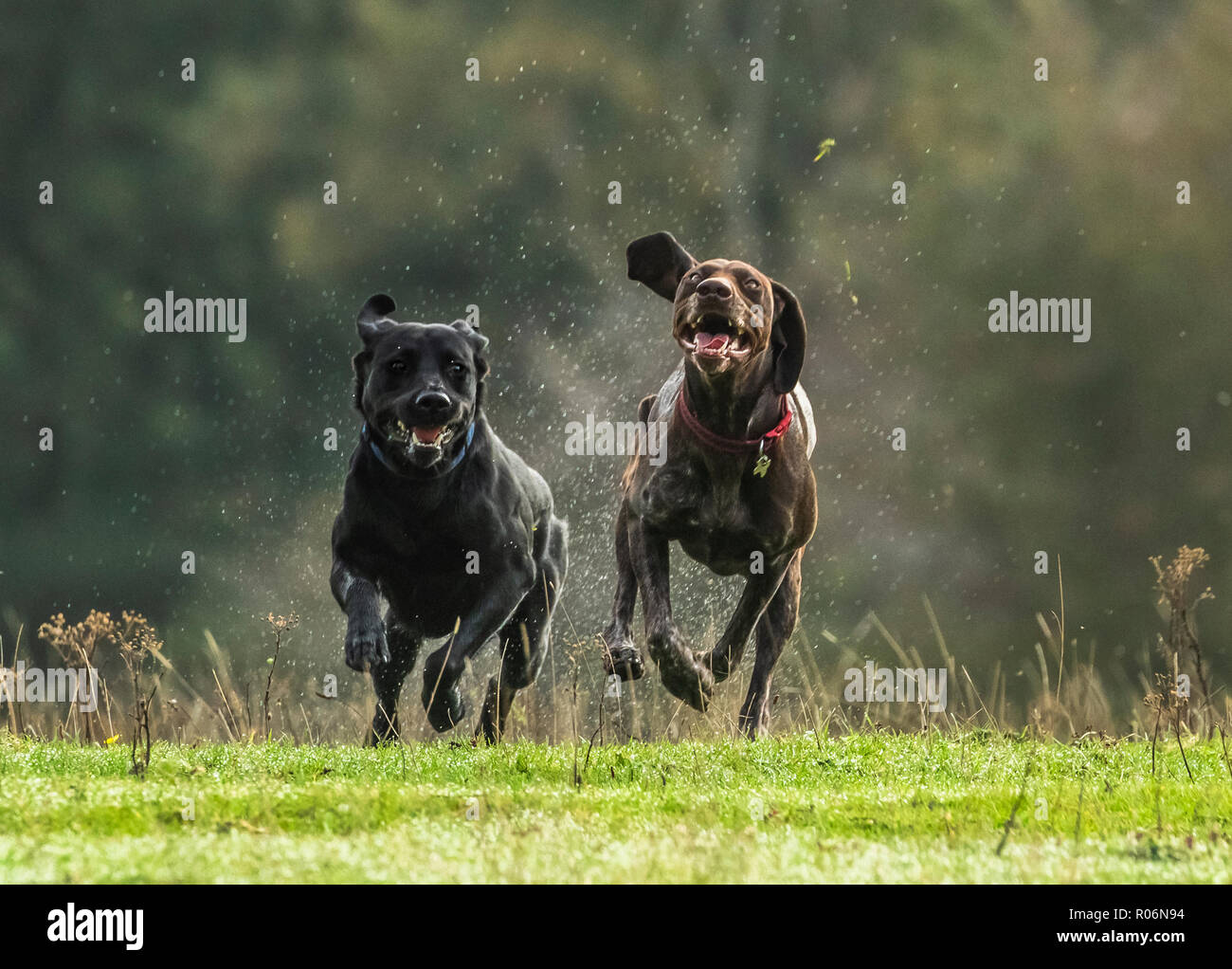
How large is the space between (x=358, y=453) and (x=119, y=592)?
9959 millimetres

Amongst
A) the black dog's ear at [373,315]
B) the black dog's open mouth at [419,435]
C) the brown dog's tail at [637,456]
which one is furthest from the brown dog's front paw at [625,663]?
the black dog's ear at [373,315]

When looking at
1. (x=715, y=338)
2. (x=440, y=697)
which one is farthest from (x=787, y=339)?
(x=440, y=697)

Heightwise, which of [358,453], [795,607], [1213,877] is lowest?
[1213,877]

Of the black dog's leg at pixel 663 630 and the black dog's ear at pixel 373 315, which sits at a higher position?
the black dog's ear at pixel 373 315

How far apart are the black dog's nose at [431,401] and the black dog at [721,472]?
3.58 feet

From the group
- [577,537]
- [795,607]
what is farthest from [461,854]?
[577,537]

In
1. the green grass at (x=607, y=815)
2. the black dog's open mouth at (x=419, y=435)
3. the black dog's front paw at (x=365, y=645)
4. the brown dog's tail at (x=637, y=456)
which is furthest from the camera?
the brown dog's tail at (x=637, y=456)

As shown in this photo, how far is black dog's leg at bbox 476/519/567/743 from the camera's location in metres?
7.77

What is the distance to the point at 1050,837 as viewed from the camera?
167 inches

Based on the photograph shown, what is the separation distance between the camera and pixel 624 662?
6.66 metres

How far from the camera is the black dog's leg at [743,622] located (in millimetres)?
7281

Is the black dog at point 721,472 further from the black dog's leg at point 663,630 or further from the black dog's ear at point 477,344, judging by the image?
the black dog's ear at point 477,344

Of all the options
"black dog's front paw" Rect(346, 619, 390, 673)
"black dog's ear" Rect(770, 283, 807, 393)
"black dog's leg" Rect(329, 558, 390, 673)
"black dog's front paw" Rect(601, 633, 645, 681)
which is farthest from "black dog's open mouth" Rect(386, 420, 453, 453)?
"black dog's ear" Rect(770, 283, 807, 393)
